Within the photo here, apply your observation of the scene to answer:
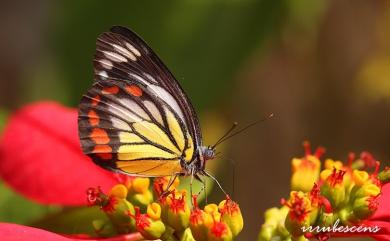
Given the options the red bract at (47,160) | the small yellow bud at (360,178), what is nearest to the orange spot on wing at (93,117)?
the red bract at (47,160)

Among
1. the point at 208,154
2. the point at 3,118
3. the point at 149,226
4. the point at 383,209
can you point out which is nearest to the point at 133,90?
the point at 208,154

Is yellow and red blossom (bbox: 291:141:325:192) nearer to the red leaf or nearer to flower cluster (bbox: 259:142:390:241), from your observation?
flower cluster (bbox: 259:142:390:241)

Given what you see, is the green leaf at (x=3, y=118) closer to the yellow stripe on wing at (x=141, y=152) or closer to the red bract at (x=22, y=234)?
the yellow stripe on wing at (x=141, y=152)

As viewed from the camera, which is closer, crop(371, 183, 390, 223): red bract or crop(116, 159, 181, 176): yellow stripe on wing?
crop(371, 183, 390, 223): red bract

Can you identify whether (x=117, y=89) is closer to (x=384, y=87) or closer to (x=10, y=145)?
(x=10, y=145)

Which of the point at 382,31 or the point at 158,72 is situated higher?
the point at 382,31

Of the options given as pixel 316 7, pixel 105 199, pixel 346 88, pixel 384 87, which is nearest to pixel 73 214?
pixel 105 199

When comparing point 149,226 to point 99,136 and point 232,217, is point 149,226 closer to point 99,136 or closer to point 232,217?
point 232,217

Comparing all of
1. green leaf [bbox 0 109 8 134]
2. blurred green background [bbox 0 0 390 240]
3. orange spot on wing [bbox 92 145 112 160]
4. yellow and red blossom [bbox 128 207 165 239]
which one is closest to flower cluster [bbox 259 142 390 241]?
yellow and red blossom [bbox 128 207 165 239]
